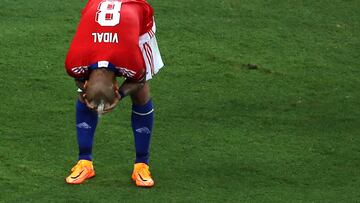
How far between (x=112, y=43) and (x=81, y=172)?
821 mm

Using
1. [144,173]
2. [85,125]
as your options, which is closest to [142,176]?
[144,173]

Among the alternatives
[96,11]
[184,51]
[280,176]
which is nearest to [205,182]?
[280,176]

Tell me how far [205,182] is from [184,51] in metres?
2.10

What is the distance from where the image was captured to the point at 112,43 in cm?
460

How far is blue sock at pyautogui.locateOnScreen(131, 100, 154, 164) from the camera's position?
4.95 meters

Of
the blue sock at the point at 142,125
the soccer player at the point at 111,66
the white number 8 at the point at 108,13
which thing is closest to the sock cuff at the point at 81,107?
the soccer player at the point at 111,66

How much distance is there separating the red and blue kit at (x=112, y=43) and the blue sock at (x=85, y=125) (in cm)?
34

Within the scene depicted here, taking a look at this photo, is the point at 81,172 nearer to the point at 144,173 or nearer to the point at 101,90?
the point at 144,173

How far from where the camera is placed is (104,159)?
207 inches

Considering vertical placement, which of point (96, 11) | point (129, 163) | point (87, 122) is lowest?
point (129, 163)

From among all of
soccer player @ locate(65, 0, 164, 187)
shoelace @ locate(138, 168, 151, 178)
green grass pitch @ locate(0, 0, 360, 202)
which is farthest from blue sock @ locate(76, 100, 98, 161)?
shoelace @ locate(138, 168, 151, 178)

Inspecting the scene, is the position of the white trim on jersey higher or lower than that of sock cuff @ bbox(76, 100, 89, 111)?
higher

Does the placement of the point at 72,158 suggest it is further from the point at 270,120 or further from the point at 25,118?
the point at 270,120

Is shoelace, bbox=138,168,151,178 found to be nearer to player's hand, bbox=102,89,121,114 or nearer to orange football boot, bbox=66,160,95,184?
orange football boot, bbox=66,160,95,184
